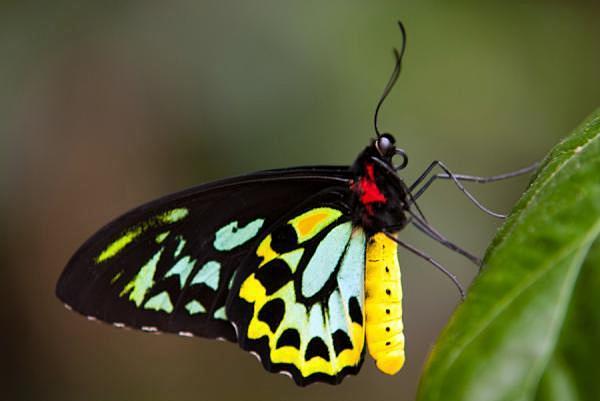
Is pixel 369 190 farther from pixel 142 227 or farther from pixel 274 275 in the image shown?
pixel 142 227

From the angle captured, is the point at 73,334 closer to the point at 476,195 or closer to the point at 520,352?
the point at 476,195

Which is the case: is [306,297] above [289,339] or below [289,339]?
above

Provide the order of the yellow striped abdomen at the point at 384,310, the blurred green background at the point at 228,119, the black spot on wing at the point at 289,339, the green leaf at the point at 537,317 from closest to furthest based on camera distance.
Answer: the green leaf at the point at 537,317, the yellow striped abdomen at the point at 384,310, the black spot on wing at the point at 289,339, the blurred green background at the point at 228,119

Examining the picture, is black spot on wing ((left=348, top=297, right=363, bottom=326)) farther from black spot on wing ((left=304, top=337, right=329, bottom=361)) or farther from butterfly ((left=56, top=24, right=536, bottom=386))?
black spot on wing ((left=304, top=337, right=329, bottom=361))

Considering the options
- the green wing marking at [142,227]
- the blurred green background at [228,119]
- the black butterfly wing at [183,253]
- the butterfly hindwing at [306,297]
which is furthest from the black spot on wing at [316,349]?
the blurred green background at [228,119]

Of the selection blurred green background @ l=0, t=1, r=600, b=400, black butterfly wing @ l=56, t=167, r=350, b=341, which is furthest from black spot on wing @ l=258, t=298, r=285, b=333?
blurred green background @ l=0, t=1, r=600, b=400

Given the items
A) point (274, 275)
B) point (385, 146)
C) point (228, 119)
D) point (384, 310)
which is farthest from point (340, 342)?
point (228, 119)

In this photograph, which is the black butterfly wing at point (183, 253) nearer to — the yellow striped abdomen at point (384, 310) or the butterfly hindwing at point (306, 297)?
the butterfly hindwing at point (306, 297)
